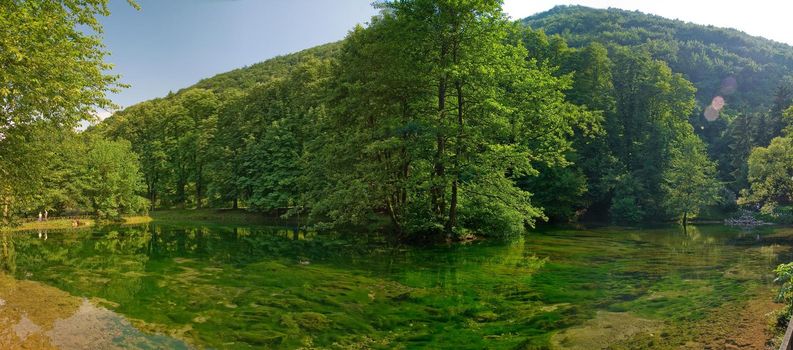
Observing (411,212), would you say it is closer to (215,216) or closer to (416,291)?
(416,291)

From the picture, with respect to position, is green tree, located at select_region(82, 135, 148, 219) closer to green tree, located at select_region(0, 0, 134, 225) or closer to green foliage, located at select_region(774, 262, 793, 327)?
green tree, located at select_region(0, 0, 134, 225)

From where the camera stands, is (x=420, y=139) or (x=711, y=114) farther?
(x=711, y=114)

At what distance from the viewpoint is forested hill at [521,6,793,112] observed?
124438mm

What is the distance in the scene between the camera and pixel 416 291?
1326 centimetres

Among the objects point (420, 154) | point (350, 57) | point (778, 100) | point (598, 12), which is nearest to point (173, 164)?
point (350, 57)

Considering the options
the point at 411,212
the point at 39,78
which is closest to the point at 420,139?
the point at 411,212

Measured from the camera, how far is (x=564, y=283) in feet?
47.5

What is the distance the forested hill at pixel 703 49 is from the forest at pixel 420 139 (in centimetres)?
1819

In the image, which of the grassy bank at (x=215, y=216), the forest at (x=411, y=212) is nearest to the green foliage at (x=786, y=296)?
the forest at (x=411, y=212)

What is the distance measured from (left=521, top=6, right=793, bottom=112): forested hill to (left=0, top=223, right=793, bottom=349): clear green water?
89699mm

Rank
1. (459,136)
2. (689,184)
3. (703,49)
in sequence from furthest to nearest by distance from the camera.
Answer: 1. (703,49)
2. (689,184)
3. (459,136)

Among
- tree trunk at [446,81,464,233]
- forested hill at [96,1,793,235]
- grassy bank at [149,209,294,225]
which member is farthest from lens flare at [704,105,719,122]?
tree trunk at [446,81,464,233]

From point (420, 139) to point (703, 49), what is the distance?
17277 centimetres

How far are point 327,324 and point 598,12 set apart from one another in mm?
203709
